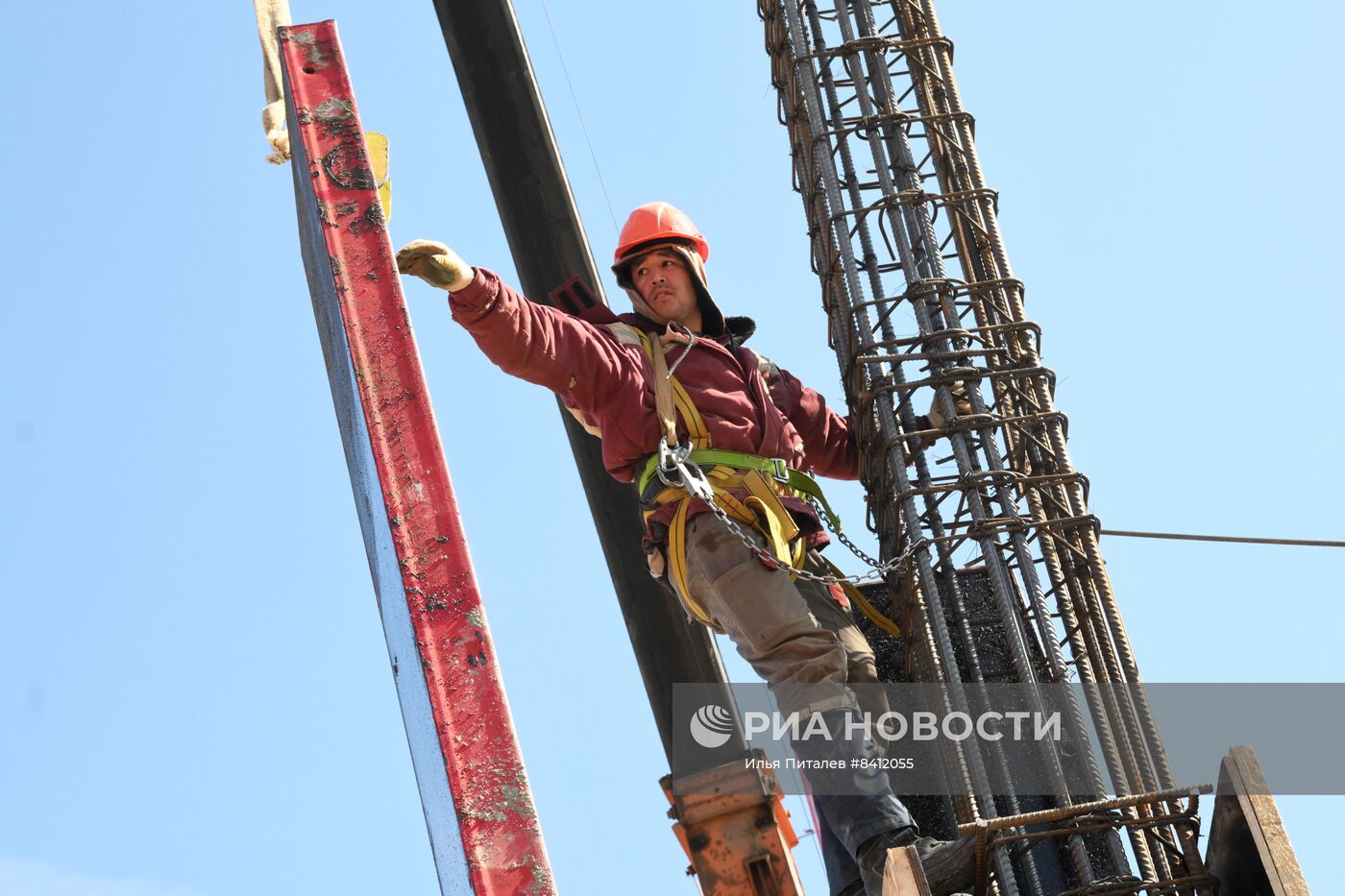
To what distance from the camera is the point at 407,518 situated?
413cm

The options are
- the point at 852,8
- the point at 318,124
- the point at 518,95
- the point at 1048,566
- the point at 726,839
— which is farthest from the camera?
the point at 518,95

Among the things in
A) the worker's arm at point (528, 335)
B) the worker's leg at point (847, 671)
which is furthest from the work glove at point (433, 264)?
the worker's leg at point (847, 671)

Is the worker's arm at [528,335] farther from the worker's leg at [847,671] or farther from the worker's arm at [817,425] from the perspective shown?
the worker's leg at [847,671]

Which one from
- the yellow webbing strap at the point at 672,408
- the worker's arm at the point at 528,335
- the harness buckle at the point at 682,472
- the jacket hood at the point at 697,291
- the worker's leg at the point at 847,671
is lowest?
the worker's leg at the point at 847,671

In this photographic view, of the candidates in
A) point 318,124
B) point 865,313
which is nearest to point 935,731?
point 865,313

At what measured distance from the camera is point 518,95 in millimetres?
8398

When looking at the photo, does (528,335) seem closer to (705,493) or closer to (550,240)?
(705,493)

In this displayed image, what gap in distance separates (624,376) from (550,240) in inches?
88.2

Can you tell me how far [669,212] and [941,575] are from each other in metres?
1.67

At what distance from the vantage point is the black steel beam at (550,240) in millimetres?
7172

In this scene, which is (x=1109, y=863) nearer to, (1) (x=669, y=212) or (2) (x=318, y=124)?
(1) (x=669, y=212)

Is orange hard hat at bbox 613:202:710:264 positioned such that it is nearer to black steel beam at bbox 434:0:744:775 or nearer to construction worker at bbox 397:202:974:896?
construction worker at bbox 397:202:974:896

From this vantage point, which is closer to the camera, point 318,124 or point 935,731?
point 318,124

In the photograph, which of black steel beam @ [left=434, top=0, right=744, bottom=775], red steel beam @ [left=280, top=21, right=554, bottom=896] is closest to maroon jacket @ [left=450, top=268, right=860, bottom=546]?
red steel beam @ [left=280, top=21, right=554, bottom=896]
